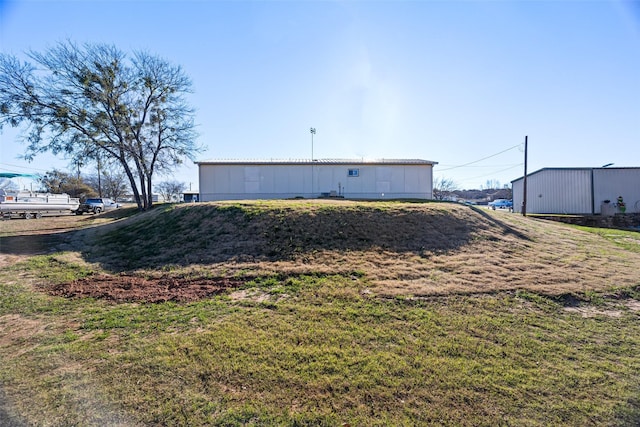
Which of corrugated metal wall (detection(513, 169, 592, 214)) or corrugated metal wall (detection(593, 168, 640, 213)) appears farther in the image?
corrugated metal wall (detection(513, 169, 592, 214))

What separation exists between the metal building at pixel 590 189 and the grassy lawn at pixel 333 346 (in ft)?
63.6

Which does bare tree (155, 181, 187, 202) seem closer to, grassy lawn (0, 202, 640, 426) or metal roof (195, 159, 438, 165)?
metal roof (195, 159, 438, 165)

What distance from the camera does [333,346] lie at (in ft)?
11.3

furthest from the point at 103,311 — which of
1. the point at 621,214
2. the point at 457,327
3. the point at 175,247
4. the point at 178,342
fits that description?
the point at 621,214

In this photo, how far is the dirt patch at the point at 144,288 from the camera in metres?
5.23

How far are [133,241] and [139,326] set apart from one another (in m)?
6.62

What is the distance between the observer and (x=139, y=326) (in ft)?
13.1

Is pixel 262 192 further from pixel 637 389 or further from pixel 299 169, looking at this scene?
pixel 637 389

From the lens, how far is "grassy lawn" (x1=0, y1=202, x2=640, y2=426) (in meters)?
2.45

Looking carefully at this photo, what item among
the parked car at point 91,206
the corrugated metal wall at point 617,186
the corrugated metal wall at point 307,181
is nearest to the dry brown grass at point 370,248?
the corrugated metal wall at point 307,181

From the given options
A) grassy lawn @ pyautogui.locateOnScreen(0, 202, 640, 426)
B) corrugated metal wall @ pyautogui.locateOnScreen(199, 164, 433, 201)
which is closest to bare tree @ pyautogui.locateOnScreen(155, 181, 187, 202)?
corrugated metal wall @ pyautogui.locateOnScreen(199, 164, 433, 201)

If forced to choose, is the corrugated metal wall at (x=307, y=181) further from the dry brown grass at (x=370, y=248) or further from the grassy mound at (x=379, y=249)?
the grassy mound at (x=379, y=249)

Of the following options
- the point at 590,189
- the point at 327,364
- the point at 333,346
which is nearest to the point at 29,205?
the point at 333,346

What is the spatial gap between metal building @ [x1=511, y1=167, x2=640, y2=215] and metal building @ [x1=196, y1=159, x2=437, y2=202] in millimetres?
10541
